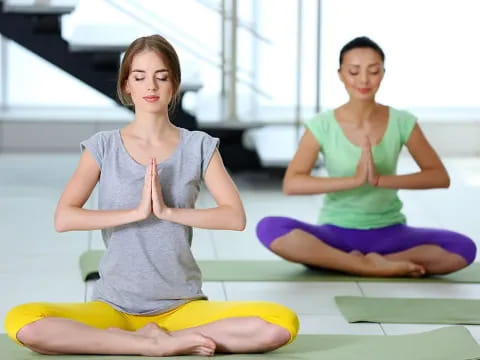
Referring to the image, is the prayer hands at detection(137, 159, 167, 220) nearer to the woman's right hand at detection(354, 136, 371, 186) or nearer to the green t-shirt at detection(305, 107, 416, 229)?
the woman's right hand at detection(354, 136, 371, 186)

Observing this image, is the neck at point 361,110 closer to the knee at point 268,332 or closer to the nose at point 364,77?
the nose at point 364,77

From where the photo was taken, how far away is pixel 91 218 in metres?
3.71

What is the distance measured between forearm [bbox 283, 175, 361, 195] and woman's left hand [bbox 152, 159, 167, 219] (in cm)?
123

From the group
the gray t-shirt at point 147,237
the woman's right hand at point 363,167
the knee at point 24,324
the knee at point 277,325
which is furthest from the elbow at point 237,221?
the woman's right hand at point 363,167

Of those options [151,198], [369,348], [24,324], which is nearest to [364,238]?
[369,348]

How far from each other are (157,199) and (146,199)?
3 cm

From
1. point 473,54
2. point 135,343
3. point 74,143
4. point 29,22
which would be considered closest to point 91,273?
Result: point 135,343

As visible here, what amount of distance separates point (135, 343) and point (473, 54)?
4.78m

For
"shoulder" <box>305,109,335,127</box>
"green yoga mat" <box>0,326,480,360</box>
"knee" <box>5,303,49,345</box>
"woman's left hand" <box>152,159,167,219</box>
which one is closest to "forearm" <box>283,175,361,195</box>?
"shoulder" <box>305,109,335,127</box>

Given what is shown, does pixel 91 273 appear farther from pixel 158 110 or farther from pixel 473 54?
pixel 473 54

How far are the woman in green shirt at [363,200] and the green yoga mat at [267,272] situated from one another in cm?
4

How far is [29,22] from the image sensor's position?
6699 millimetres

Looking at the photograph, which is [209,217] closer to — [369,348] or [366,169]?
[369,348]

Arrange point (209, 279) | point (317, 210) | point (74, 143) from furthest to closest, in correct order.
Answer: point (74, 143) < point (317, 210) < point (209, 279)
